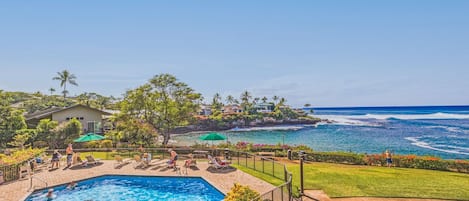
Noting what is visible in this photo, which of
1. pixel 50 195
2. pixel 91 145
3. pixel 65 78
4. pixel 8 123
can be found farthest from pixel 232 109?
pixel 50 195

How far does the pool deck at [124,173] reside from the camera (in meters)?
13.2

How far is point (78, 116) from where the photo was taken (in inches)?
1298

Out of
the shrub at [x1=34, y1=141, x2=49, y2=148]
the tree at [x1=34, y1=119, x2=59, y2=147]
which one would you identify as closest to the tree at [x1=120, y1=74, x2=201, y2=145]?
the tree at [x1=34, y1=119, x2=59, y2=147]

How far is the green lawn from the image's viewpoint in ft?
41.0

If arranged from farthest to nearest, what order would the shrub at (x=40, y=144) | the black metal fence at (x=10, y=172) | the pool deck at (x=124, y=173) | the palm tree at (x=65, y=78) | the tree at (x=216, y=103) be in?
the tree at (x=216, y=103) < the palm tree at (x=65, y=78) < the shrub at (x=40, y=144) < the black metal fence at (x=10, y=172) < the pool deck at (x=124, y=173)

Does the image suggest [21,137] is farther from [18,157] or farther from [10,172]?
[10,172]

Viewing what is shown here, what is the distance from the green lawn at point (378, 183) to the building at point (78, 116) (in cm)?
2363

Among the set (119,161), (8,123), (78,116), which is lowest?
(119,161)

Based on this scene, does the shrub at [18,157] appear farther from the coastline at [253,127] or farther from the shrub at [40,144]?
the coastline at [253,127]

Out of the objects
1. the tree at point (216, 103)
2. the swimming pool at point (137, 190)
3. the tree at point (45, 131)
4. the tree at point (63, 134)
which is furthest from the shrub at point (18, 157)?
the tree at point (216, 103)

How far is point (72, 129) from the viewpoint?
27031 mm

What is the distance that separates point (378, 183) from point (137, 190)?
38.8 feet

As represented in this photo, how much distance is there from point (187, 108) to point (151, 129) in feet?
12.6

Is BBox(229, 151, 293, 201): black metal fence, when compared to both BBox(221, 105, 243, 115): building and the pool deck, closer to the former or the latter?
the pool deck
